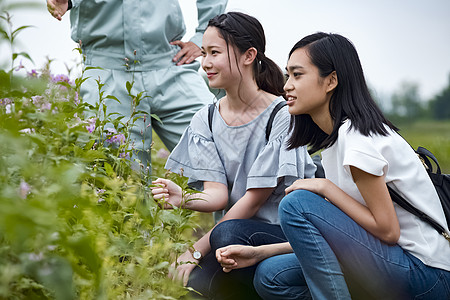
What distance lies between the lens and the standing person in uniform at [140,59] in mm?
2945

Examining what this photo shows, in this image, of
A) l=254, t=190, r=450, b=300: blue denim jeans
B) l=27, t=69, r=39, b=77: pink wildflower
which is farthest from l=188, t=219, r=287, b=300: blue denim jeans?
l=27, t=69, r=39, b=77: pink wildflower

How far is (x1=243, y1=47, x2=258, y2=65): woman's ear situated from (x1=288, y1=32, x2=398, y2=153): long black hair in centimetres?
46

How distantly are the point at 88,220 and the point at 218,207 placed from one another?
1096 millimetres

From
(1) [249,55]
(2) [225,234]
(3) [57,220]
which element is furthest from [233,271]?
(3) [57,220]

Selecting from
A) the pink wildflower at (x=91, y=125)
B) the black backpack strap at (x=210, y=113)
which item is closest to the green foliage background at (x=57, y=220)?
the pink wildflower at (x=91, y=125)

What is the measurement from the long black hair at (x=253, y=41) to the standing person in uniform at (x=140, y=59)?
19.9 inches

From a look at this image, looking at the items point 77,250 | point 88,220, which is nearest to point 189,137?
point 88,220

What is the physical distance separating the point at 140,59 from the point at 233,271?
1.26 metres

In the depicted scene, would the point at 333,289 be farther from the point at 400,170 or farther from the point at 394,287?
the point at 400,170

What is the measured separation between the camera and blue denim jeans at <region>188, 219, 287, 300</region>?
2.31 metres

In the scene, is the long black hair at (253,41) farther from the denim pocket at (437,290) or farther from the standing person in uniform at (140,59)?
the denim pocket at (437,290)

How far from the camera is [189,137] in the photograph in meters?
2.70

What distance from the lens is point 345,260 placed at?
6.26 ft

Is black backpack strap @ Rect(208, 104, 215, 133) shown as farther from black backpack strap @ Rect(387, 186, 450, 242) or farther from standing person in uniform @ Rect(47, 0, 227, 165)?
black backpack strap @ Rect(387, 186, 450, 242)
